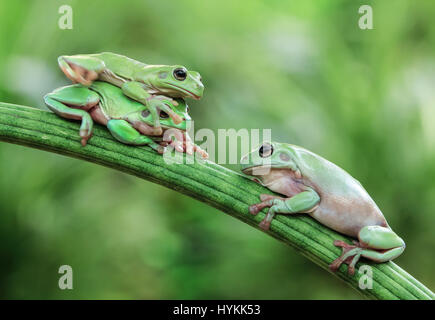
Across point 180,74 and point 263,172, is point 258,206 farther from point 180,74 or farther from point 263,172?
point 180,74

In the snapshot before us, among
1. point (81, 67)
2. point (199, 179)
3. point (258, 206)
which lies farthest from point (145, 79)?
point (258, 206)

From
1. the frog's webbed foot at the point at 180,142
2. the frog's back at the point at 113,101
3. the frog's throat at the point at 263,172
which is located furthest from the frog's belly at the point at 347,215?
the frog's back at the point at 113,101

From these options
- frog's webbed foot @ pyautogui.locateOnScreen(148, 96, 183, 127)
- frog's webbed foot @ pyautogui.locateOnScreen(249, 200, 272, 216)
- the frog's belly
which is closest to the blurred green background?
the frog's belly

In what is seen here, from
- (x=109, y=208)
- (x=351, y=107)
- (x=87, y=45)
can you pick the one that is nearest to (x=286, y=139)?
(x=351, y=107)

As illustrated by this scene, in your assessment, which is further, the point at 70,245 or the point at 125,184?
the point at 125,184

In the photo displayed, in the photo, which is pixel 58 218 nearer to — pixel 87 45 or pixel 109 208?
pixel 109 208
